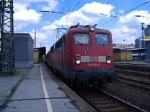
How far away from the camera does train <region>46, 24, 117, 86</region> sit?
58.9 ft

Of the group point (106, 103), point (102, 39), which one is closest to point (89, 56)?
point (102, 39)

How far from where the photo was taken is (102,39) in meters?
18.7

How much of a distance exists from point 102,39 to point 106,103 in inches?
183

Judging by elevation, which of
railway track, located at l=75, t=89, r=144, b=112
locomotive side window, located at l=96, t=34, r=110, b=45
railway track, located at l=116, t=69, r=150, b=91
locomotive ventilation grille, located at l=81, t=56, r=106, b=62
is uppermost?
locomotive side window, located at l=96, t=34, r=110, b=45

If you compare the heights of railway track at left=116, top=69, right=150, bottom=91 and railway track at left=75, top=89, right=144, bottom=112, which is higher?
railway track at left=116, top=69, right=150, bottom=91

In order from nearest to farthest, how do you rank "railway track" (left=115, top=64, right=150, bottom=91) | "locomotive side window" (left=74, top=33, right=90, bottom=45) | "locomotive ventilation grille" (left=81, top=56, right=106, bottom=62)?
1. "locomotive ventilation grille" (left=81, top=56, right=106, bottom=62)
2. "locomotive side window" (left=74, top=33, right=90, bottom=45)
3. "railway track" (left=115, top=64, right=150, bottom=91)

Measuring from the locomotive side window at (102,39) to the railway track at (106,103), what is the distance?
2417 mm

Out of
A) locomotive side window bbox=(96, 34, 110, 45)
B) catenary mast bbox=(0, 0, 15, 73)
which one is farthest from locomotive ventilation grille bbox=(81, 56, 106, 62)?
catenary mast bbox=(0, 0, 15, 73)

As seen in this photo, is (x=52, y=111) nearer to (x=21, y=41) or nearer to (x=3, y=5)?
(x=3, y=5)

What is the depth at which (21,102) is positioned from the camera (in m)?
13.2

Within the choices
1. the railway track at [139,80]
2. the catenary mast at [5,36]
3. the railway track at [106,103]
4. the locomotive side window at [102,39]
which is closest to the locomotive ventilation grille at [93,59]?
the locomotive side window at [102,39]

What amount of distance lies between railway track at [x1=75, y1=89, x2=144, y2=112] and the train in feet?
2.26

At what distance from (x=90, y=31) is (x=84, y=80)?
2513 millimetres

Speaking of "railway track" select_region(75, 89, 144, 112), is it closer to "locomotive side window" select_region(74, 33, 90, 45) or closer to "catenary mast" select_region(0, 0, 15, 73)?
"locomotive side window" select_region(74, 33, 90, 45)
